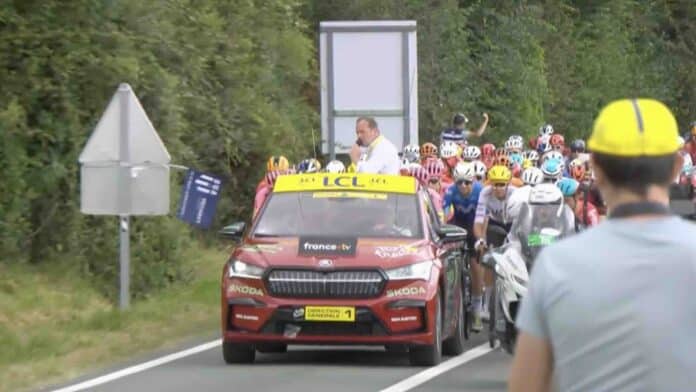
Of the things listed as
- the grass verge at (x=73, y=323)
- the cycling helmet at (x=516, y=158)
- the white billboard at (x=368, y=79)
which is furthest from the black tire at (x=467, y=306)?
the white billboard at (x=368, y=79)

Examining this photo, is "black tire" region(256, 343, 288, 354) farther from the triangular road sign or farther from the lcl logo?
the triangular road sign

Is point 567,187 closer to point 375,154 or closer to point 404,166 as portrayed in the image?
point 375,154

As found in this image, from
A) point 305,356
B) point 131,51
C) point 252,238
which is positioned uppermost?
point 131,51

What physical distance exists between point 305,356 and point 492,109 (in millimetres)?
26965

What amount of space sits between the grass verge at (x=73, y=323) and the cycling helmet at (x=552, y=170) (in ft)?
11.9

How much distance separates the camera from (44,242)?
72.5ft

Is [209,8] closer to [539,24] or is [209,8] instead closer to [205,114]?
[205,114]

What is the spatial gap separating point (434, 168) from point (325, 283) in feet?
26.8

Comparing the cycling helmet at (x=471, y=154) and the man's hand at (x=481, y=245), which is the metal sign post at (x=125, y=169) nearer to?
the man's hand at (x=481, y=245)

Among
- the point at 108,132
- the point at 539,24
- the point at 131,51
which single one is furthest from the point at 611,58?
the point at 108,132

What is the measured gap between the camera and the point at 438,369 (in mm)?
15734

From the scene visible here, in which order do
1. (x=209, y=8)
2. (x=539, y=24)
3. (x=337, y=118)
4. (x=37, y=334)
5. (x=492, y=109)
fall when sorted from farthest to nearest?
1. (x=539, y=24)
2. (x=492, y=109)
3. (x=337, y=118)
4. (x=209, y=8)
5. (x=37, y=334)

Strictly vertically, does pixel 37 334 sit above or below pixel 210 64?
below

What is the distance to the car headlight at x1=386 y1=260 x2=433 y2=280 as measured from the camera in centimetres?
1552
